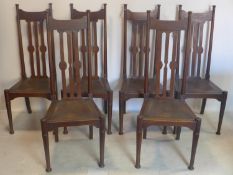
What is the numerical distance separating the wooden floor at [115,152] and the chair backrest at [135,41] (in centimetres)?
56

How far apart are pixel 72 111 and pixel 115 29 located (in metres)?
1.03

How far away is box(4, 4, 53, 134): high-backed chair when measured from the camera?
254 cm

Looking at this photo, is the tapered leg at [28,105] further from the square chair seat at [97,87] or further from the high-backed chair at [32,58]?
the square chair seat at [97,87]

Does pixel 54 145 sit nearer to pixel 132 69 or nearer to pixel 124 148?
pixel 124 148

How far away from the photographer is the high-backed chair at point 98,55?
2560mm

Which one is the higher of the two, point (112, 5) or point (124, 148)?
point (112, 5)

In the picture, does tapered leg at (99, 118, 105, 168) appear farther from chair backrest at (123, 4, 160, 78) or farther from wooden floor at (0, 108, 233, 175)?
chair backrest at (123, 4, 160, 78)

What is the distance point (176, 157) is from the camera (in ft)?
7.65

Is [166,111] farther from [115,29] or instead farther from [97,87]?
[115,29]

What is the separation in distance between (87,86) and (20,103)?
95cm

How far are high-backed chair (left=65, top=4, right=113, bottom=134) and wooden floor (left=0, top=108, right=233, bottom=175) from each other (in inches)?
11.5

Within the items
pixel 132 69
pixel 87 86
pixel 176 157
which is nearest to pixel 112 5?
pixel 132 69

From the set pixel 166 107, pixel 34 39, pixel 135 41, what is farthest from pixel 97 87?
pixel 34 39

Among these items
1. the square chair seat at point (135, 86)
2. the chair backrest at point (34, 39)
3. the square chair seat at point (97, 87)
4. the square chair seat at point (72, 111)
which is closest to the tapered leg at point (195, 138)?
the square chair seat at point (135, 86)
